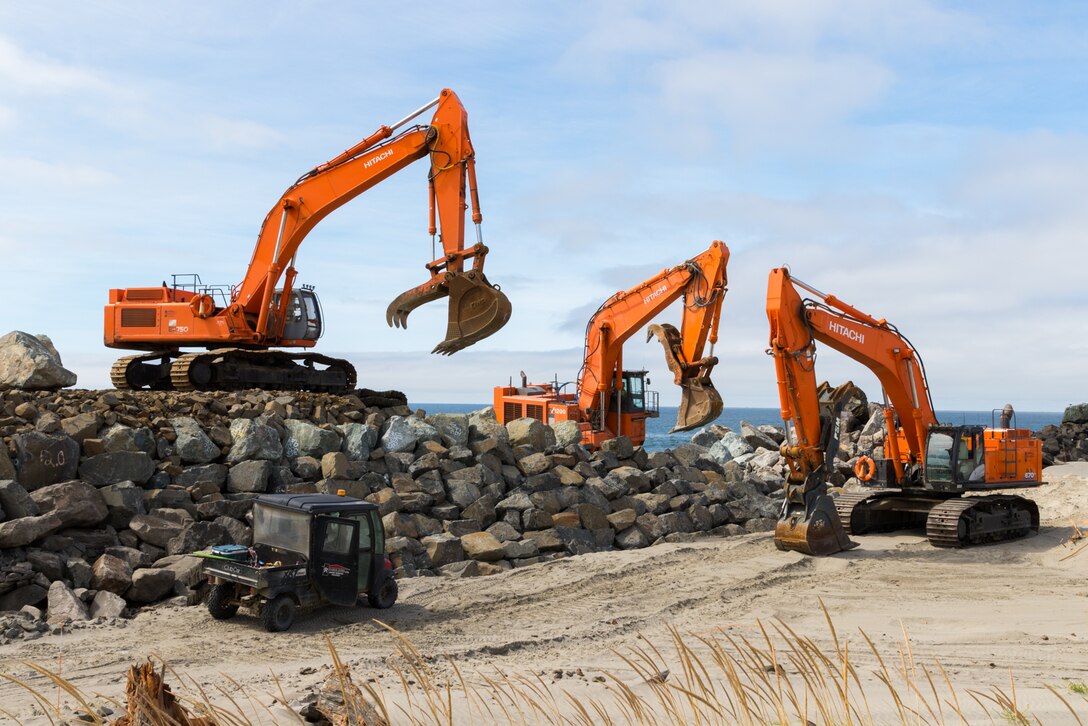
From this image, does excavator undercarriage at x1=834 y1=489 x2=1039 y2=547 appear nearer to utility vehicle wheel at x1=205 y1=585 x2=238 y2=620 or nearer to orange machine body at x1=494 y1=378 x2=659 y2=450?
orange machine body at x1=494 y1=378 x2=659 y2=450

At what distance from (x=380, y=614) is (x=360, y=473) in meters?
4.40

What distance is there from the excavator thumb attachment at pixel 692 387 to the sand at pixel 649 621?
222 cm

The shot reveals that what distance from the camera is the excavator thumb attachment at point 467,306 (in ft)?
51.5

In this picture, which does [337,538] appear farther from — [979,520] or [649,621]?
[979,520]

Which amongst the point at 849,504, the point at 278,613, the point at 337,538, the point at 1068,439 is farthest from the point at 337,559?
the point at 1068,439

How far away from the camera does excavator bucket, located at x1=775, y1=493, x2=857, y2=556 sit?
43.5 feet

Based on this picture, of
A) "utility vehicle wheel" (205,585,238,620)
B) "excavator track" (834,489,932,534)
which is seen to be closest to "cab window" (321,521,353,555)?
"utility vehicle wheel" (205,585,238,620)

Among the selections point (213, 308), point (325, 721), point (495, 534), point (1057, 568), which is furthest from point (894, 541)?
point (213, 308)

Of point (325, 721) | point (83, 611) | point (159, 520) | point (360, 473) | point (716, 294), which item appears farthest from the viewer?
point (716, 294)

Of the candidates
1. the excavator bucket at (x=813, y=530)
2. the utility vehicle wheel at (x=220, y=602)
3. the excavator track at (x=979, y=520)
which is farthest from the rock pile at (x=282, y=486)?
the excavator track at (x=979, y=520)

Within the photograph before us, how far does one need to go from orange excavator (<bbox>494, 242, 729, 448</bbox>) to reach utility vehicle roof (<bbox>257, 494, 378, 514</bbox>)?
6.65 meters

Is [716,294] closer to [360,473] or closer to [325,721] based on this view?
[360,473]

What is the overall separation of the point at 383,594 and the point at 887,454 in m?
8.99

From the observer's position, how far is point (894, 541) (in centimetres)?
1502
